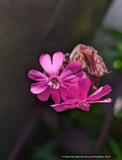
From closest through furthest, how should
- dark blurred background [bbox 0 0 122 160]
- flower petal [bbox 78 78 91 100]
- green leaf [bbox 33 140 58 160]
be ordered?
flower petal [bbox 78 78 91 100], dark blurred background [bbox 0 0 122 160], green leaf [bbox 33 140 58 160]

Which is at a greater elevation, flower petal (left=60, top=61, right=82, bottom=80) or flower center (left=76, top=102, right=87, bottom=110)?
flower petal (left=60, top=61, right=82, bottom=80)

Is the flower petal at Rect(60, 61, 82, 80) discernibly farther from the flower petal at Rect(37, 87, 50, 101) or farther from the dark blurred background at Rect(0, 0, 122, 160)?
the dark blurred background at Rect(0, 0, 122, 160)

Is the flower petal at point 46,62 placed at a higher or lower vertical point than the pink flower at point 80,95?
higher

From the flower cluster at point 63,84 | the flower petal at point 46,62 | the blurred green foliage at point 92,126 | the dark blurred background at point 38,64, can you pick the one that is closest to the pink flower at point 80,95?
the flower cluster at point 63,84

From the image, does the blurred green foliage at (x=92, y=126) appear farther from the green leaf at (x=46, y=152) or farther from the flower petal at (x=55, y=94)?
the flower petal at (x=55, y=94)

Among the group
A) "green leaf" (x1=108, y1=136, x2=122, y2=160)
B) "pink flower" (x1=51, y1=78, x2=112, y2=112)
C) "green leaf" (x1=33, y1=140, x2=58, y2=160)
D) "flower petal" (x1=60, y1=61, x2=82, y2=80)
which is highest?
"flower petal" (x1=60, y1=61, x2=82, y2=80)

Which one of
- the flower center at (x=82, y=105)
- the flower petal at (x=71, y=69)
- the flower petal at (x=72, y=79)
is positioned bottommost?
the flower center at (x=82, y=105)

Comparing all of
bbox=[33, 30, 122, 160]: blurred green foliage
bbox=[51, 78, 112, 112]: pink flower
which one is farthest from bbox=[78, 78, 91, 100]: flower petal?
bbox=[33, 30, 122, 160]: blurred green foliage

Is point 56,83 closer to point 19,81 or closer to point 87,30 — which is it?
point 19,81

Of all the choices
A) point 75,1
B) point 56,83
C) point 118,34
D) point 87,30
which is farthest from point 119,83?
point 56,83
